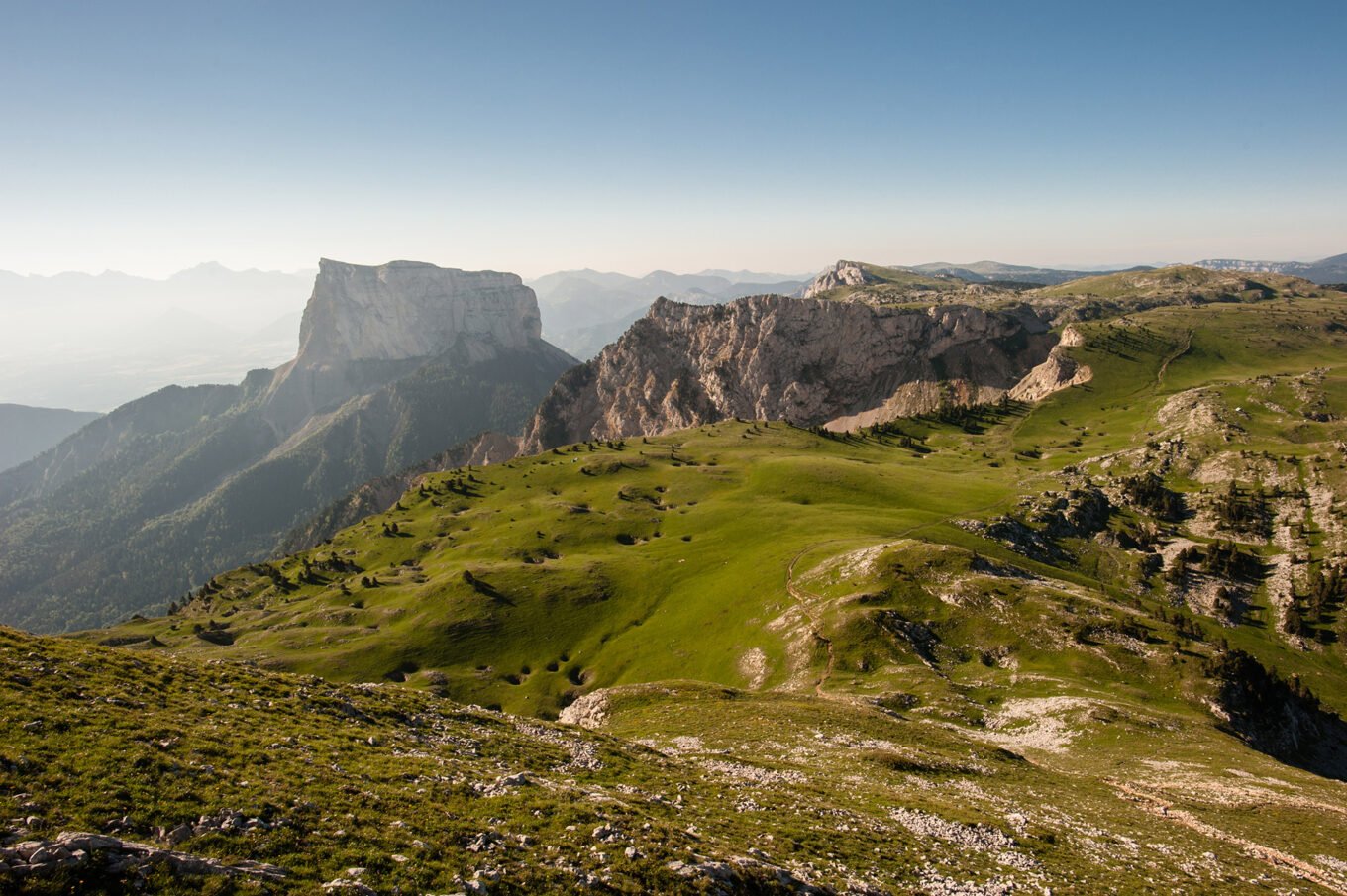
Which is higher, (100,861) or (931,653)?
(100,861)

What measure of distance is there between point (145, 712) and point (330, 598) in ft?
498

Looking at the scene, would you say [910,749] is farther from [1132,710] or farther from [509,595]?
[509,595]

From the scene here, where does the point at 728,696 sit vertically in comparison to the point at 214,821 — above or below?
below

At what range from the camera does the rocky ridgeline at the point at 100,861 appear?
50.0ft

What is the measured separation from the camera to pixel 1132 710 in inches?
2783

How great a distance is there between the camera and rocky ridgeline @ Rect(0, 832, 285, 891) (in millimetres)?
15227

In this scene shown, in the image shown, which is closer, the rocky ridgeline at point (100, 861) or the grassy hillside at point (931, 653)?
the rocky ridgeline at point (100, 861)

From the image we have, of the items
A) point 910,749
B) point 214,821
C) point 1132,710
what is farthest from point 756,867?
point 1132,710

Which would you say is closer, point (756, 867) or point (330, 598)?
point (756, 867)

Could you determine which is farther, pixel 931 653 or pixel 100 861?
pixel 931 653

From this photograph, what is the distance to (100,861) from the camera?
16.2 m

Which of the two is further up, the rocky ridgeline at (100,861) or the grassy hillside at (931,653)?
the rocky ridgeline at (100,861)

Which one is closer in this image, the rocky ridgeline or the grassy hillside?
the rocky ridgeline

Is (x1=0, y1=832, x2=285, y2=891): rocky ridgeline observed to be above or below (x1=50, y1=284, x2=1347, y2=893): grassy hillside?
above
